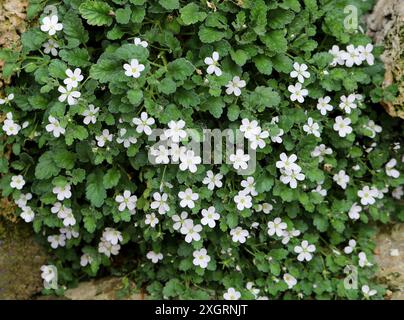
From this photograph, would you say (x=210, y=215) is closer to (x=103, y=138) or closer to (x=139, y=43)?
(x=103, y=138)

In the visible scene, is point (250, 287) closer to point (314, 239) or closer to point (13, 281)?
point (314, 239)

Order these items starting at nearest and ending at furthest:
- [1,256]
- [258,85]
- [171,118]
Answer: [171,118] → [258,85] → [1,256]

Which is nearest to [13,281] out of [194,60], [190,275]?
[190,275]

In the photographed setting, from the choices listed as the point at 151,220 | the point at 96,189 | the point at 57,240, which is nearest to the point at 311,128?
the point at 151,220

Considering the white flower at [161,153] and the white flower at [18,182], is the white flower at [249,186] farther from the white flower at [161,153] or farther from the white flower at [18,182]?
the white flower at [18,182]

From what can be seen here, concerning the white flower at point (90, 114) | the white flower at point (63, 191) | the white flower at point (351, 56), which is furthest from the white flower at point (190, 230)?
the white flower at point (351, 56)

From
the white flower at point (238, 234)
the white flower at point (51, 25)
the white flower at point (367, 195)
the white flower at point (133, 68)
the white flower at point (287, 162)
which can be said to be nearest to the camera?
the white flower at point (133, 68)
